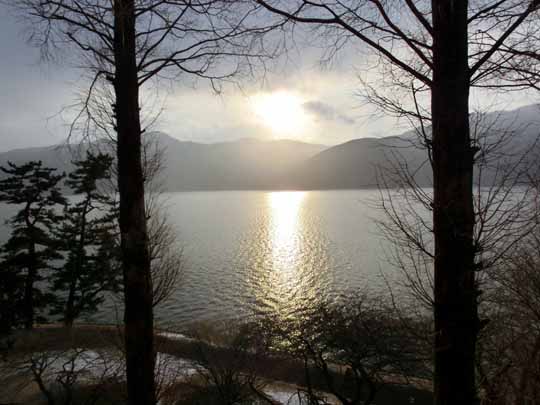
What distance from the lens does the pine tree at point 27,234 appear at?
21984mm

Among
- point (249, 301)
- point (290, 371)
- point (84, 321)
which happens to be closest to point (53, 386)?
point (84, 321)

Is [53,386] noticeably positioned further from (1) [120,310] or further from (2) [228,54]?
(2) [228,54]

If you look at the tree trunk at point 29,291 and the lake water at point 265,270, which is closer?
the tree trunk at point 29,291

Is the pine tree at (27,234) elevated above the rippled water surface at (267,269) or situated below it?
above

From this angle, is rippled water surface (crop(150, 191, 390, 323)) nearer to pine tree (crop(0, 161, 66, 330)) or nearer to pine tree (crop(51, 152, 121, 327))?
pine tree (crop(51, 152, 121, 327))

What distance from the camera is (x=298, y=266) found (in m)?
41.3

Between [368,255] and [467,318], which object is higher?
[467,318]

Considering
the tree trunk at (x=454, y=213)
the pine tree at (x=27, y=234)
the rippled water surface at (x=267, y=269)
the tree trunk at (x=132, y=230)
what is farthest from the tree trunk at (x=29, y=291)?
the tree trunk at (x=454, y=213)

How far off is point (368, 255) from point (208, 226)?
139 ft

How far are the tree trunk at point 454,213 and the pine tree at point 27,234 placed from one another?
87.6 ft

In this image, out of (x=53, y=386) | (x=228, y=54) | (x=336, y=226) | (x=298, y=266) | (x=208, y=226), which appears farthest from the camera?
(x=208, y=226)

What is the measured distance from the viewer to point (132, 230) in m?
4.05

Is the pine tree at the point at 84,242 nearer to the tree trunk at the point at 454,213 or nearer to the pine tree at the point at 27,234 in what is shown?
the pine tree at the point at 27,234

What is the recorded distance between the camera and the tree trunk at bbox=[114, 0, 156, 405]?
405 centimetres
